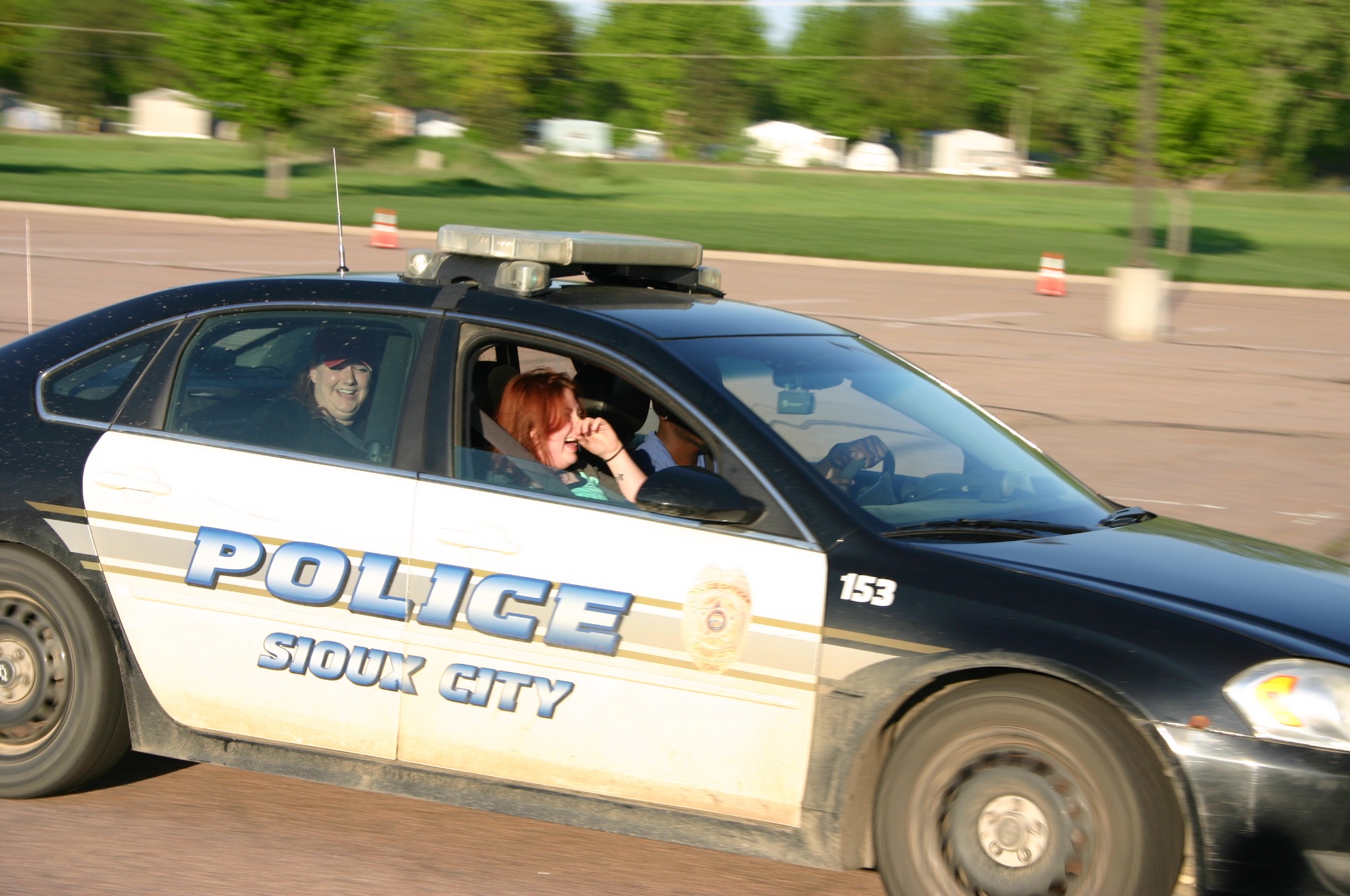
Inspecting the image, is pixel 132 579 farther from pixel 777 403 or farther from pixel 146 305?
pixel 777 403

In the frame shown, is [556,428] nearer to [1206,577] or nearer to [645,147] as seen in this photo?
[1206,577]

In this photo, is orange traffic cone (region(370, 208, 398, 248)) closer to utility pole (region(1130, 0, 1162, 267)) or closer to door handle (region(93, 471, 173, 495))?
utility pole (region(1130, 0, 1162, 267))

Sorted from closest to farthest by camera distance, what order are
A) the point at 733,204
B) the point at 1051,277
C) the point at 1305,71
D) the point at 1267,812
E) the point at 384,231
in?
the point at 1267,812, the point at 1051,277, the point at 384,231, the point at 733,204, the point at 1305,71

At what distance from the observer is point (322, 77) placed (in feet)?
159

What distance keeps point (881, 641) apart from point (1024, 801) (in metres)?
0.49

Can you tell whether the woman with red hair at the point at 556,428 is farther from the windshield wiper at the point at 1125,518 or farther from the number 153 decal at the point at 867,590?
the windshield wiper at the point at 1125,518

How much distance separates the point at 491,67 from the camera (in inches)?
4392

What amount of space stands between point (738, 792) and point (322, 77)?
156 ft

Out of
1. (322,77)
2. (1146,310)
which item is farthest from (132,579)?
(322,77)

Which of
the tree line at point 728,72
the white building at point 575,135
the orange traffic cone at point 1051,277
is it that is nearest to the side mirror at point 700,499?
the orange traffic cone at point 1051,277

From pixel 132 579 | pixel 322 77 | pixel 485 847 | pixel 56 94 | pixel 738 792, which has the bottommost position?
pixel 485 847

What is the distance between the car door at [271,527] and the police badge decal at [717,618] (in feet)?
2.66

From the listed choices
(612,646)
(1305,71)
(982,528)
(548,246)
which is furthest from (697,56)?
(612,646)

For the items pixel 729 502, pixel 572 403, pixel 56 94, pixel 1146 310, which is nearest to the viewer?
pixel 729 502
